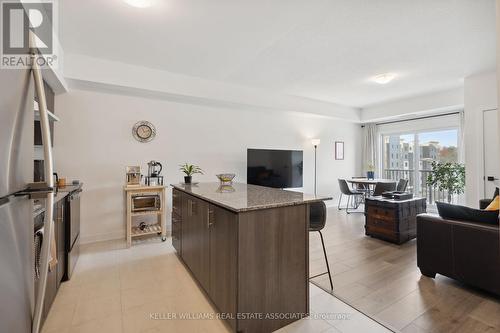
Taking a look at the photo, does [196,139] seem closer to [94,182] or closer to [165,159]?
[165,159]

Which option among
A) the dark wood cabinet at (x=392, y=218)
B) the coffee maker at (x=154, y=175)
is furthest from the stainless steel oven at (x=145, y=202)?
the dark wood cabinet at (x=392, y=218)

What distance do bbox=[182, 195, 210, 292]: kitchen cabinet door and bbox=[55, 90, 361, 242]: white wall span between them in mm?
1804

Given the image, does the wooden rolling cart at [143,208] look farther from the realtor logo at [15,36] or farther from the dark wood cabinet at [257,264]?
the realtor logo at [15,36]

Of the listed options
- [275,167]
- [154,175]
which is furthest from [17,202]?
[275,167]

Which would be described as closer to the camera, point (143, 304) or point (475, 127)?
point (143, 304)

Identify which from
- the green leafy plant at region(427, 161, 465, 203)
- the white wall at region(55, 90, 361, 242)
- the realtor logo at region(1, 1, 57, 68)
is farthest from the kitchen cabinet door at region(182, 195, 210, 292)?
the green leafy plant at region(427, 161, 465, 203)

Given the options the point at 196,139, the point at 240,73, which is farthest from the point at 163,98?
the point at 240,73

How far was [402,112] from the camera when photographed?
5598 millimetres

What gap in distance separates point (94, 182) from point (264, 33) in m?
3.23

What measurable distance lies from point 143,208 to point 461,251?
150 inches

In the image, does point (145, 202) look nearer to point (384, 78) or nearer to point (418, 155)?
point (384, 78)

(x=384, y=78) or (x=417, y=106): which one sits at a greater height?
(x=384, y=78)

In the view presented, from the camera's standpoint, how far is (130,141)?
155 inches

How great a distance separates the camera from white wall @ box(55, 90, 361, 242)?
3.60 meters
